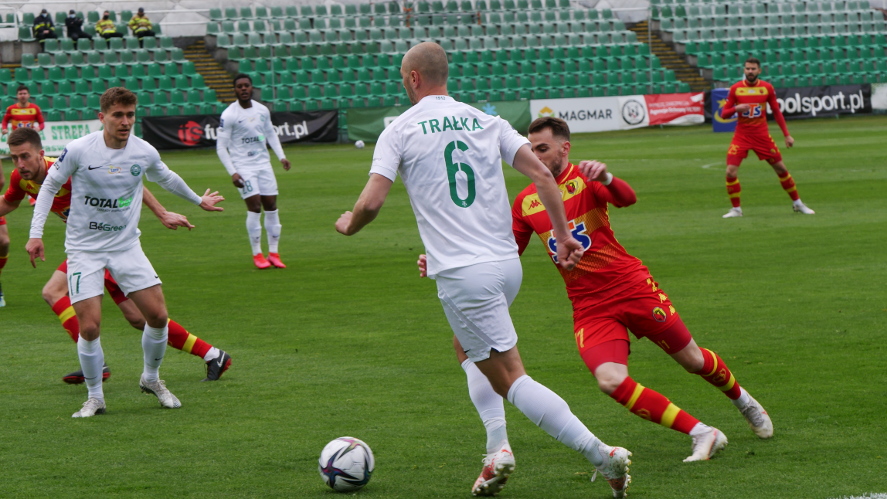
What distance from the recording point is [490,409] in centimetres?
515

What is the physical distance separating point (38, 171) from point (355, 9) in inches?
1381

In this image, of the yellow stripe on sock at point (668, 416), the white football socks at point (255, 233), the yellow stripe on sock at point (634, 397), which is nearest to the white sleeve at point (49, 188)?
the yellow stripe on sock at point (634, 397)

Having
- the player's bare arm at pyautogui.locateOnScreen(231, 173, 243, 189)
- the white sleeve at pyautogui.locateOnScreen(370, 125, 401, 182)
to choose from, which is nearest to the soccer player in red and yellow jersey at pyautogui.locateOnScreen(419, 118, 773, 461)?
the white sleeve at pyautogui.locateOnScreen(370, 125, 401, 182)

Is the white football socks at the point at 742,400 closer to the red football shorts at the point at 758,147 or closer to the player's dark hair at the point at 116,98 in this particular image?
the player's dark hair at the point at 116,98

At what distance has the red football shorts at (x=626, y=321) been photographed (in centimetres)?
541

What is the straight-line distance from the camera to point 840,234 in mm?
13984

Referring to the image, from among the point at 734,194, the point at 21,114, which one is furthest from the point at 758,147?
the point at 21,114

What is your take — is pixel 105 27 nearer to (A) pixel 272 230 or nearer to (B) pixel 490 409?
(A) pixel 272 230

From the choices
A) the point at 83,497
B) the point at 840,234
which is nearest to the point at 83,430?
the point at 83,497

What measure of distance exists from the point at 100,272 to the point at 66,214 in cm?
117

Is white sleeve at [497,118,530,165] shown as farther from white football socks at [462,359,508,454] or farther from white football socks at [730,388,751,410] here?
white football socks at [730,388,751,410]

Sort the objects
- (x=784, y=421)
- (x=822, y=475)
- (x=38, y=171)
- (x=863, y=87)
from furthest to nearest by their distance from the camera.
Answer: (x=863, y=87), (x=38, y=171), (x=784, y=421), (x=822, y=475)

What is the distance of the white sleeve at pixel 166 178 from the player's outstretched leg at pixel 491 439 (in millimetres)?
2821

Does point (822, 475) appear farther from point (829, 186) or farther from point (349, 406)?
point (829, 186)
